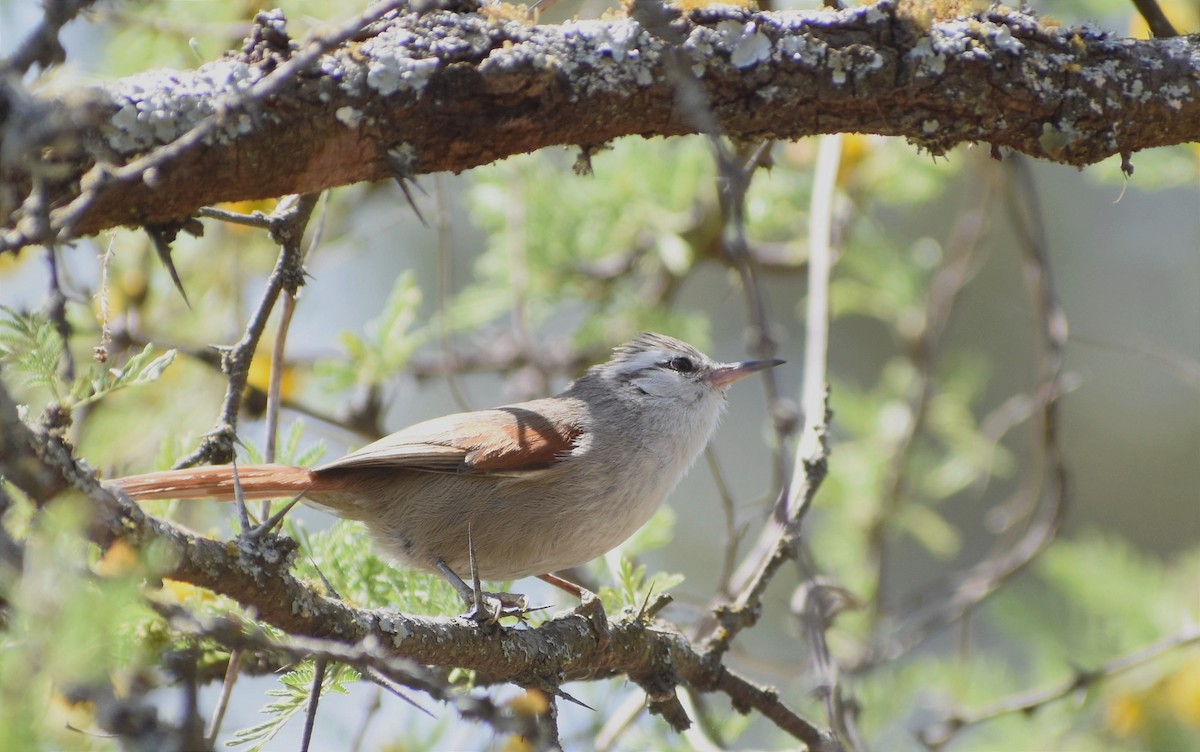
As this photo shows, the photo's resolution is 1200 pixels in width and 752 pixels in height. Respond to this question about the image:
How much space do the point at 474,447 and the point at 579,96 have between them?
1579mm

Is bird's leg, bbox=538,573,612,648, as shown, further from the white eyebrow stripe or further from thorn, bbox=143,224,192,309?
the white eyebrow stripe

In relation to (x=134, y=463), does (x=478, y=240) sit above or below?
above

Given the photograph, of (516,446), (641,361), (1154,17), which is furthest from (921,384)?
(516,446)

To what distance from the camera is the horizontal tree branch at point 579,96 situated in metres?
2.32

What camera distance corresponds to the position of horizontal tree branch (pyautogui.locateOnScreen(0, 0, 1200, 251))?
7.62 ft

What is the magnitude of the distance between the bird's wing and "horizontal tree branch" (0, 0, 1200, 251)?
136cm

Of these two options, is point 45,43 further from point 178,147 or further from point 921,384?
point 921,384

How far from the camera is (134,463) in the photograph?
14.3 ft

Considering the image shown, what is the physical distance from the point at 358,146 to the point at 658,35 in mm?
741

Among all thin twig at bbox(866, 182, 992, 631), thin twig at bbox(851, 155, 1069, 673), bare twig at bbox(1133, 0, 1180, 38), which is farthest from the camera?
thin twig at bbox(866, 182, 992, 631)

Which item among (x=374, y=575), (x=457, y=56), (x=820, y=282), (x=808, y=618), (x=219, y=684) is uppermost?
(x=457, y=56)

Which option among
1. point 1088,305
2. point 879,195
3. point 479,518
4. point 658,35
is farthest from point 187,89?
point 1088,305

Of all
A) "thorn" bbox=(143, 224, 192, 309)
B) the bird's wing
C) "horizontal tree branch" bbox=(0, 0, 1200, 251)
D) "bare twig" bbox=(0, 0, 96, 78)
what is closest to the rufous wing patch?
the bird's wing

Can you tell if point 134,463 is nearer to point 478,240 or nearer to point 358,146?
point 358,146
